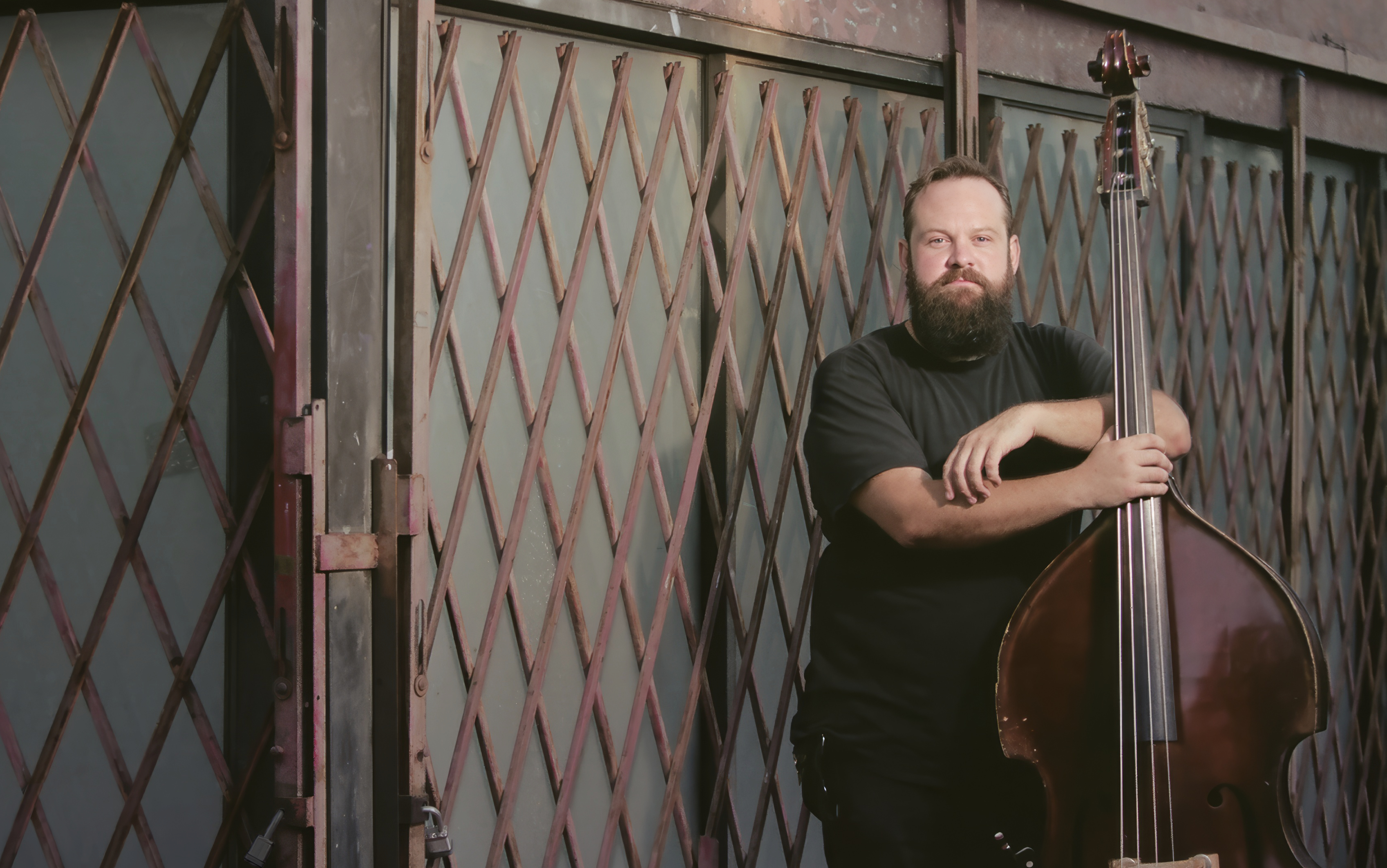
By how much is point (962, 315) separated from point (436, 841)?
4.12ft

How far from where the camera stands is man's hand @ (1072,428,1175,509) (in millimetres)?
1482

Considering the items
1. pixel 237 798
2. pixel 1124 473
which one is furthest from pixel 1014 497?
pixel 237 798

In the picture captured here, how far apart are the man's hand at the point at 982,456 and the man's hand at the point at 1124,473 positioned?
99mm

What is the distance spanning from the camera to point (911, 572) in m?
1.64

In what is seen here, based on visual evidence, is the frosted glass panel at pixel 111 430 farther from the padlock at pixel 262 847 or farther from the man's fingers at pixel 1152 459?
the man's fingers at pixel 1152 459

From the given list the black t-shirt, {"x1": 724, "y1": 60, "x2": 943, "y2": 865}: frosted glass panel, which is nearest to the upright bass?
the black t-shirt

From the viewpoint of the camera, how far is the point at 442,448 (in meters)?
2.12

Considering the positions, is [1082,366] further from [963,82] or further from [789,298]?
[963,82]

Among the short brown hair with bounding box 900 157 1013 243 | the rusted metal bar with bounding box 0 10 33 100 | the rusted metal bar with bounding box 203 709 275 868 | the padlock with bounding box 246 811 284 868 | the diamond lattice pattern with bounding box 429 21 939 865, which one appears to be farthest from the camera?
the diamond lattice pattern with bounding box 429 21 939 865

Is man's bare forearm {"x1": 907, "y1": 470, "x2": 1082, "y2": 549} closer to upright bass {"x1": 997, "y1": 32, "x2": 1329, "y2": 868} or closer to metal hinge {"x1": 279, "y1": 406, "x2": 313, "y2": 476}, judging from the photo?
upright bass {"x1": 997, "y1": 32, "x2": 1329, "y2": 868}

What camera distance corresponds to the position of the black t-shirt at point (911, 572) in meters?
1.59

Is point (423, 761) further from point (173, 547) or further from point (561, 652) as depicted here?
point (173, 547)

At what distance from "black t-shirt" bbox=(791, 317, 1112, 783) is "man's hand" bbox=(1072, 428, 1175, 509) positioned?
153 mm

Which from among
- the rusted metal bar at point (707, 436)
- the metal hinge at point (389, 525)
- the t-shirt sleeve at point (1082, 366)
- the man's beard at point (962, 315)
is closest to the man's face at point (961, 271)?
the man's beard at point (962, 315)
